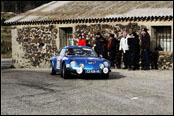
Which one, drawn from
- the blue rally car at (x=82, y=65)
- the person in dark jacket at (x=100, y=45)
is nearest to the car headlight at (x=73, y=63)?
the blue rally car at (x=82, y=65)

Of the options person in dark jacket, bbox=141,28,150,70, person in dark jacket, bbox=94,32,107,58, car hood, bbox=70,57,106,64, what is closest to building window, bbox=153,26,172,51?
person in dark jacket, bbox=141,28,150,70

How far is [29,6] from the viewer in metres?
73.4

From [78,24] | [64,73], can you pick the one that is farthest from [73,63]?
[78,24]

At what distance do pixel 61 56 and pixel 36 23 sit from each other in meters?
9.66

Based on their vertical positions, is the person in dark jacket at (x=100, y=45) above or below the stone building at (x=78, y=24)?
below

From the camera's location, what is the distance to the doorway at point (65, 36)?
23656mm

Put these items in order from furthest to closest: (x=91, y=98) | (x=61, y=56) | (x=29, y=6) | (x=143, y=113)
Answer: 1. (x=29, y=6)
2. (x=61, y=56)
3. (x=91, y=98)
4. (x=143, y=113)

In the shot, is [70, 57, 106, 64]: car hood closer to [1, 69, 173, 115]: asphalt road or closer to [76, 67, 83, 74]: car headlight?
[76, 67, 83, 74]: car headlight

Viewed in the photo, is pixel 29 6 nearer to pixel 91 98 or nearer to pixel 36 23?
pixel 36 23

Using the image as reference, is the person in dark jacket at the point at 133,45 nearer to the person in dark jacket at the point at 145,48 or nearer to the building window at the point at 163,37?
the person in dark jacket at the point at 145,48

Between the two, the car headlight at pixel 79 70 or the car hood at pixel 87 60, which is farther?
the car hood at pixel 87 60

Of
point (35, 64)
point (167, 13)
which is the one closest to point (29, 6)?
point (35, 64)

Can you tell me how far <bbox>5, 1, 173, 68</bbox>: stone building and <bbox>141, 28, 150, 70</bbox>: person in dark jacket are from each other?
1222 mm

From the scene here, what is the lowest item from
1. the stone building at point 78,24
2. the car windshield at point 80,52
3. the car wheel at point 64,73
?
the car wheel at point 64,73
